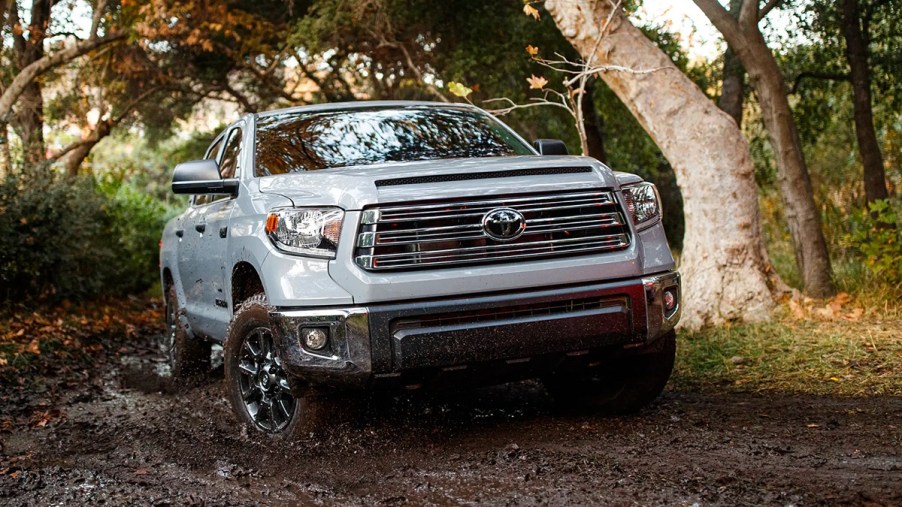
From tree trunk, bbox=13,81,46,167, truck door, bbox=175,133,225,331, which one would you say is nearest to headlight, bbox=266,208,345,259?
truck door, bbox=175,133,225,331

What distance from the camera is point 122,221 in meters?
14.5

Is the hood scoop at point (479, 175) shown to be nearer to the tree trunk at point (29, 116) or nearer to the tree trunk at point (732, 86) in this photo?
the tree trunk at point (732, 86)

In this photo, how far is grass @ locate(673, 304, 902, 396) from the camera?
6.17 m

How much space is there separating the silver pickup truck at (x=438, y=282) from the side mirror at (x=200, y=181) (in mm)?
27

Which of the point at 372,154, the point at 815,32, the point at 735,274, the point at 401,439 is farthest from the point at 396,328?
the point at 815,32

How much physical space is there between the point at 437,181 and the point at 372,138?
4.56 ft

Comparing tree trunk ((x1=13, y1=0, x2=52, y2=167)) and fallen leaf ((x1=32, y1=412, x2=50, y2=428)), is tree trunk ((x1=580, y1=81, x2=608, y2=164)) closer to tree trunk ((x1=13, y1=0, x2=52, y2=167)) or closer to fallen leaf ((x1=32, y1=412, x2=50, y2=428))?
tree trunk ((x1=13, y1=0, x2=52, y2=167))

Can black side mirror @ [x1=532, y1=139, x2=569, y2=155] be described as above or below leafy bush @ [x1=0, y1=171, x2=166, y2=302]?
above

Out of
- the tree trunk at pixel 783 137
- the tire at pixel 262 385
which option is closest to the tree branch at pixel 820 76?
the tree trunk at pixel 783 137

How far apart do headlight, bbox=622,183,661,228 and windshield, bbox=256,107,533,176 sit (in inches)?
44.0

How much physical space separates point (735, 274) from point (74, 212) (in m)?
8.25

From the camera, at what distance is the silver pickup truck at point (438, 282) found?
176 inches

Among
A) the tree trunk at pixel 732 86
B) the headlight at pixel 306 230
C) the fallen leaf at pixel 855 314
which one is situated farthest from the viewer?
the tree trunk at pixel 732 86

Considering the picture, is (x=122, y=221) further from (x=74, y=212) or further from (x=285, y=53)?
(x=285, y=53)
